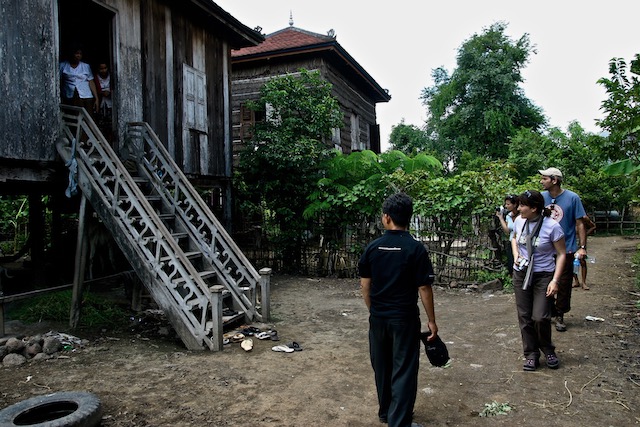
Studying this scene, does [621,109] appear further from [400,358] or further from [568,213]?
[400,358]

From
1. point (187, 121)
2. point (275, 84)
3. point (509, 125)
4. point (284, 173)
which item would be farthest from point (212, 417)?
point (509, 125)

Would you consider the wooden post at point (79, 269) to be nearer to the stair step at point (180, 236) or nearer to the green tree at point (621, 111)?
the stair step at point (180, 236)

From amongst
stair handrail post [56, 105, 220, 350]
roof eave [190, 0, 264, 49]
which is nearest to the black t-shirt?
stair handrail post [56, 105, 220, 350]

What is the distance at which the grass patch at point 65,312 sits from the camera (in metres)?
6.82

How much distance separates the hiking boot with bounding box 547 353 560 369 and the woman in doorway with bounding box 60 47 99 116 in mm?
7997

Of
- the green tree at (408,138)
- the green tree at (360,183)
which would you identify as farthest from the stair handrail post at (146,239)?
the green tree at (408,138)

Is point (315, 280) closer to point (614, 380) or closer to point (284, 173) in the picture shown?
point (284, 173)

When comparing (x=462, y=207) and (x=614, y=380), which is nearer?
(x=614, y=380)

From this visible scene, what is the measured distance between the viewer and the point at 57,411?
3.86 metres

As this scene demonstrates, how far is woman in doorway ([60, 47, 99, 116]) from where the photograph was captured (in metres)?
7.71

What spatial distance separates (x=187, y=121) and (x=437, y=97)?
2730 cm

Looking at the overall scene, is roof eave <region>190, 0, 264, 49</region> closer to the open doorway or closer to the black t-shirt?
the open doorway

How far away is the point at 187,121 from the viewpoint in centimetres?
939

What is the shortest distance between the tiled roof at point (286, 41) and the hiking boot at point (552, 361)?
1193cm
